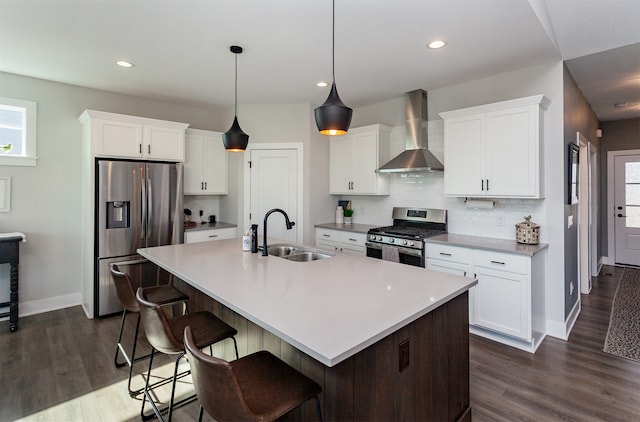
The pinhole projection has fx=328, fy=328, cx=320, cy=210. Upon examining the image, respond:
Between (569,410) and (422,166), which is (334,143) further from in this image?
(569,410)

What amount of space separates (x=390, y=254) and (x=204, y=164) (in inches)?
113

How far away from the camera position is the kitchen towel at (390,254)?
12.0 feet

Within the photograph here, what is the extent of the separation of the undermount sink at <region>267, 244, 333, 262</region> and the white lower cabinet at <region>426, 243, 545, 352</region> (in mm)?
1384

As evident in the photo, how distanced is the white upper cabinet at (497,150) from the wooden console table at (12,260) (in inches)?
177

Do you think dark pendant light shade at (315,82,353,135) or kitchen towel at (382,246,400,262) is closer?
dark pendant light shade at (315,82,353,135)

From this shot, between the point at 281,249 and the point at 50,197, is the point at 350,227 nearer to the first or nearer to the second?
the point at 281,249

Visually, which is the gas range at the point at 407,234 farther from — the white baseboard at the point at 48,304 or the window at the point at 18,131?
the window at the point at 18,131

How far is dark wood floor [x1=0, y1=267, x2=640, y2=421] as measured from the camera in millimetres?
2097

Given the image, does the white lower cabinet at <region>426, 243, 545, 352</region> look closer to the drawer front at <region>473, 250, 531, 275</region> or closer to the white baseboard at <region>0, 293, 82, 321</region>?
the drawer front at <region>473, 250, 531, 275</region>

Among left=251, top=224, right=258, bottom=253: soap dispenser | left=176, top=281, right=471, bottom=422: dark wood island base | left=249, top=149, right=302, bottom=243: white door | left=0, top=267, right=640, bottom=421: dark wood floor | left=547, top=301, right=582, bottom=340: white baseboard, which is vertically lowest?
left=0, top=267, right=640, bottom=421: dark wood floor

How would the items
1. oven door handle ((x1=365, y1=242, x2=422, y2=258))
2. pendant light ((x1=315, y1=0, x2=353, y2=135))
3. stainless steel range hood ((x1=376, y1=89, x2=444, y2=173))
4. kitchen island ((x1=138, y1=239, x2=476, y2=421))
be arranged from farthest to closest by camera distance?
stainless steel range hood ((x1=376, y1=89, x2=444, y2=173)) < oven door handle ((x1=365, y1=242, x2=422, y2=258)) < pendant light ((x1=315, y1=0, x2=353, y2=135)) < kitchen island ((x1=138, y1=239, x2=476, y2=421))

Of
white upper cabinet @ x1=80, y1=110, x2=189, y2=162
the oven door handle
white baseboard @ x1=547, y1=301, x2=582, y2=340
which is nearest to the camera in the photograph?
white baseboard @ x1=547, y1=301, x2=582, y2=340

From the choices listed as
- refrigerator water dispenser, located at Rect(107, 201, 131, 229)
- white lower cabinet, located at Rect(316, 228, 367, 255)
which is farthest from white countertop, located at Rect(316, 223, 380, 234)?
refrigerator water dispenser, located at Rect(107, 201, 131, 229)

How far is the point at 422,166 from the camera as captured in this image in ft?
12.3
